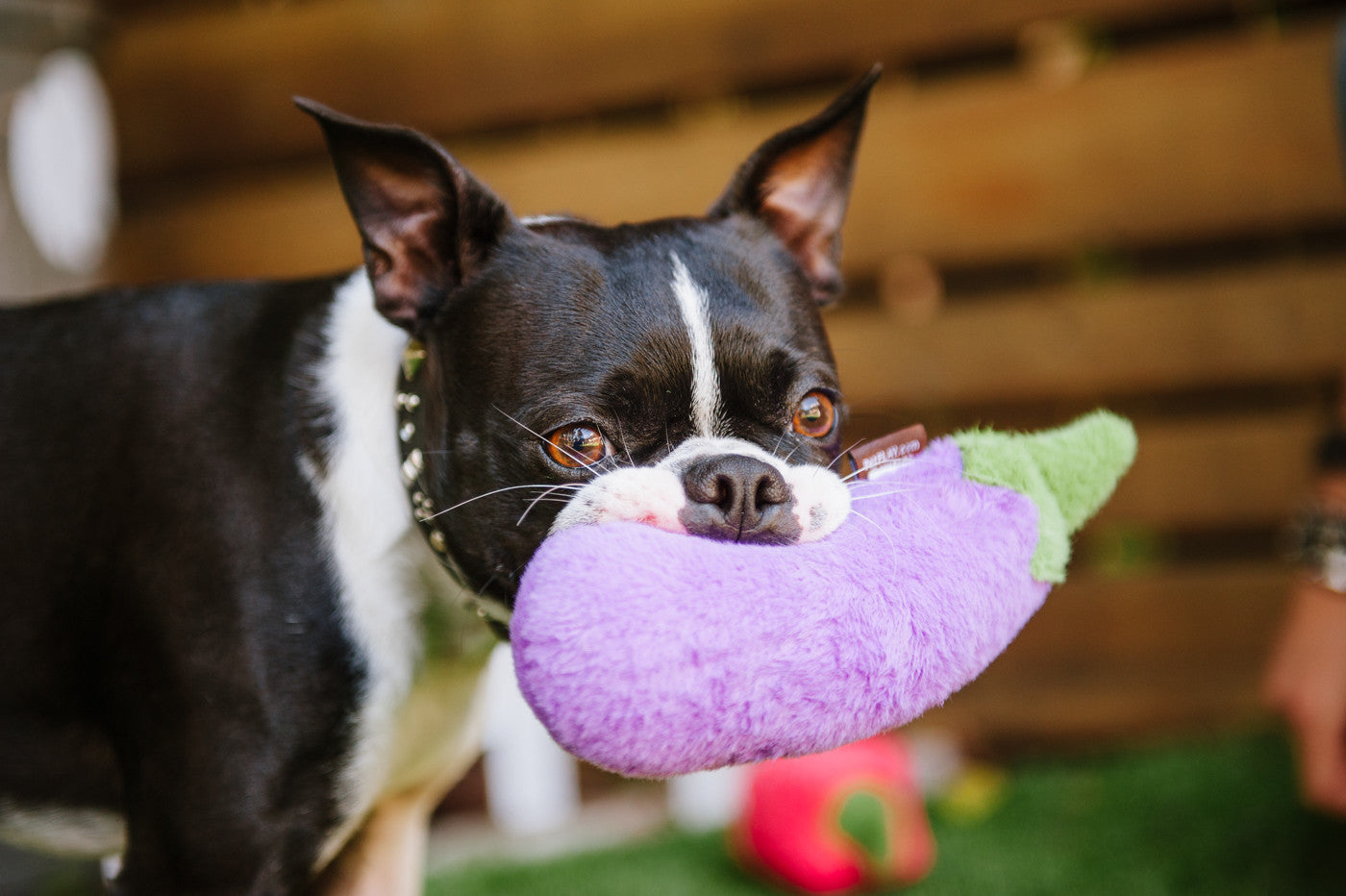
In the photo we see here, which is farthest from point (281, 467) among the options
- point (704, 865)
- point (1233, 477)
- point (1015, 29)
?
point (1233, 477)

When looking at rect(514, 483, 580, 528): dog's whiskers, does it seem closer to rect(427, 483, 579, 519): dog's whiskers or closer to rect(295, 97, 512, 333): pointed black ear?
rect(427, 483, 579, 519): dog's whiskers

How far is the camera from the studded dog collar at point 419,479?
5.34 ft

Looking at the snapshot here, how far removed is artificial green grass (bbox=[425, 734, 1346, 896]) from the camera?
8.21ft

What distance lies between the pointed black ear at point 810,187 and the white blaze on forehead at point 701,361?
0.35 metres

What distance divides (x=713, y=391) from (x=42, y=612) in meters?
1.06

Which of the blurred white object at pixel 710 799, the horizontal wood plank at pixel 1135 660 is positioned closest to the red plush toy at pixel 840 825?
the blurred white object at pixel 710 799

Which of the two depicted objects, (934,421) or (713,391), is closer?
(713,391)

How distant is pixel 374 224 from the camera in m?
1.67

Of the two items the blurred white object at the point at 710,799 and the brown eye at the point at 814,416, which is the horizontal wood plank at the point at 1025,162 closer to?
the blurred white object at the point at 710,799

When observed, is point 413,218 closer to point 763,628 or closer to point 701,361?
point 701,361

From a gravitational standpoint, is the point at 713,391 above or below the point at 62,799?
above

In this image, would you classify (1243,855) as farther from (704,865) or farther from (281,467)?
(281,467)

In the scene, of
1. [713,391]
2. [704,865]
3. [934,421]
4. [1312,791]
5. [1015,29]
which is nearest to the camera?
[713,391]

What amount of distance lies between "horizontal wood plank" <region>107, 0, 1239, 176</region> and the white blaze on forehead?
1948 millimetres
